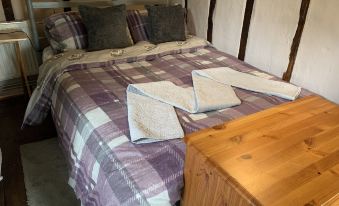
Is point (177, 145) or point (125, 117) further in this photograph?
point (125, 117)

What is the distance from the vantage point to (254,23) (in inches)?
90.9

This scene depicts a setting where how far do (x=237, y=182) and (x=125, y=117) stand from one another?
0.76 m

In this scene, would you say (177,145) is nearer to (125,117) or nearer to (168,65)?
(125,117)

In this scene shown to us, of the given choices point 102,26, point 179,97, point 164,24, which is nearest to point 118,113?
point 179,97

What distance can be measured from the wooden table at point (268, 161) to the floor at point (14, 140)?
120 cm

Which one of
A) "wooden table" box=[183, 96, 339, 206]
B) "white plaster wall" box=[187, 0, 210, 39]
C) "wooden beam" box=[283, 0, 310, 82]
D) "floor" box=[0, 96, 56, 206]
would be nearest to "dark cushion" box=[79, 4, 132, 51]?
"floor" box=[0, 96, 56, 206]

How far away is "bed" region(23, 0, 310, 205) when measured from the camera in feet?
3.59

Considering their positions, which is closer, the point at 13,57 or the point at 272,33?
the point at 272,33

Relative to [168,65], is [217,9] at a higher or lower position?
higher

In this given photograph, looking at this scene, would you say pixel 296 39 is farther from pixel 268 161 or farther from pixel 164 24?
pixel 268 161

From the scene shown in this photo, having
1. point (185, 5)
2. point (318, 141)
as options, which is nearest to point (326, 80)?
point (318, 141)

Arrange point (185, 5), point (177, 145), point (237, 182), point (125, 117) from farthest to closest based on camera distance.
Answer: point (185, 5) < point (125, 117) < point (177, 145) < point (237, 182)

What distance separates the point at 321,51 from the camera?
185 cm

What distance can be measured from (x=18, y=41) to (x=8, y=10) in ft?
1.19
